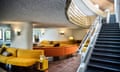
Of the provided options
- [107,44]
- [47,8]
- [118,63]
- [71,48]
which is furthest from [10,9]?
[71,48]

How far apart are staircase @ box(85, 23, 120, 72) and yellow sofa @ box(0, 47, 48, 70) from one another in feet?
7.32

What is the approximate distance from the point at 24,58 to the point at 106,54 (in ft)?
12.0

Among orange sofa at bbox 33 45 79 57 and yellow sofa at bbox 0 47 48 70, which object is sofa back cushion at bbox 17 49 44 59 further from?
orange sofa at bbox 33 45 79 57

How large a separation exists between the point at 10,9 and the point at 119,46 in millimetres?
4303

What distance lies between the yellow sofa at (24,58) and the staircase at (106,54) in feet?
7.32

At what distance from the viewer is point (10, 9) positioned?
20.5 feet

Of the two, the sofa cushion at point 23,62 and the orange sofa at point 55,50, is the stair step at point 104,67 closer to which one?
the sofa cushion at point 23,62

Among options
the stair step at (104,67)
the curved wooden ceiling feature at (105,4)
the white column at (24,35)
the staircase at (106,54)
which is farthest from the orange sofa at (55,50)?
the curved wooden ceiling feature at (105,4)

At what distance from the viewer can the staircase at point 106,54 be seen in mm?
4618

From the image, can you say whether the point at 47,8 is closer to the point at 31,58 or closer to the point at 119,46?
the point at 31,58

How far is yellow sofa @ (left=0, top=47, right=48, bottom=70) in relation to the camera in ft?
21.1

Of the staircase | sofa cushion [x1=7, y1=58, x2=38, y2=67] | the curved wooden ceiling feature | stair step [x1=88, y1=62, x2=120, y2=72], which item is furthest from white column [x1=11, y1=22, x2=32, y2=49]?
the curved wooden ceiling feature

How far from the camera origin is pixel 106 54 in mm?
5254

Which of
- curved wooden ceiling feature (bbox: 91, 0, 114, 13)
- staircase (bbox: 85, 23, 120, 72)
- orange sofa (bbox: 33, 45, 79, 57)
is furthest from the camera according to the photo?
curved wooden ceiling feature (bbox: 91, 0, 114, 13)
